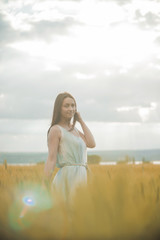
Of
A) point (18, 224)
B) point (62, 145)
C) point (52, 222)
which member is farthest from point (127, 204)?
point (62, 145)

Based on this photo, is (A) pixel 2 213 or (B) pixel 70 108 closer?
(A) pixel 2 213

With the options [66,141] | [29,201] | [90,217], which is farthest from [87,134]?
[90,217]

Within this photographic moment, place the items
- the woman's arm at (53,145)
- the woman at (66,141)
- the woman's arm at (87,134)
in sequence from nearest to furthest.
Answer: the woman's arm at (53,145), the woman at (66,141), the woman's arm at (87,134)

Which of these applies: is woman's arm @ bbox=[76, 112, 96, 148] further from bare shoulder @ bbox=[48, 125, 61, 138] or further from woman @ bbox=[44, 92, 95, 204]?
bare shoulder @ bbox=[48, 125, 61, 138]

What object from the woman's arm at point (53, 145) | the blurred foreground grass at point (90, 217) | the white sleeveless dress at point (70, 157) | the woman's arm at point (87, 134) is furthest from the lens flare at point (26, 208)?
the woman's arm at point (87, 134)

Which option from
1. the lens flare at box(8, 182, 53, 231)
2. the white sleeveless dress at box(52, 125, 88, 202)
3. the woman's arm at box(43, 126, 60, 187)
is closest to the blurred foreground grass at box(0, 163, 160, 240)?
the lens flare at box(8, 182, 53, 231)

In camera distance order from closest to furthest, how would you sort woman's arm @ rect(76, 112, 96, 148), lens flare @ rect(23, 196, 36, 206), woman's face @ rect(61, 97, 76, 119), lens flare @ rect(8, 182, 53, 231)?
lens flare @ rect(8, 182, 53, 231), lens flare @ rect(23, 196, 36, 206), woman's face @ rect(61, 97, 76, 119), woman's arm @ rect(76, 112, 96, 148)

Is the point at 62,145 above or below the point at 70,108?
below

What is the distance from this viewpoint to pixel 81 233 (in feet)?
2.85

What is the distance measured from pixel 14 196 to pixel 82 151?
109 inches

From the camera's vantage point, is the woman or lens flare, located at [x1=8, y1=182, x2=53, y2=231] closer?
lens flare, located at [x1=8, y1=182, x2=53, y2=231]

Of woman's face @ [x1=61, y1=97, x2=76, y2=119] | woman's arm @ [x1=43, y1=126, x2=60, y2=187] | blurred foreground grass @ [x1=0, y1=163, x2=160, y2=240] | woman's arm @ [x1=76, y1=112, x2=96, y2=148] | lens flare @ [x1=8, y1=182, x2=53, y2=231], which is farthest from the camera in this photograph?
woman's arm @ [x1=76, y1=112, x2=96, y2=148]

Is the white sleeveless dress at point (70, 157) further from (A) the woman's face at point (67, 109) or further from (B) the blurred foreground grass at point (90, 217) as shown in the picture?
(B) the blurred foreground grass at point (90, 217)

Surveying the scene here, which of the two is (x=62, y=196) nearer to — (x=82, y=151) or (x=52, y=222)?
(x=52, y=222)
